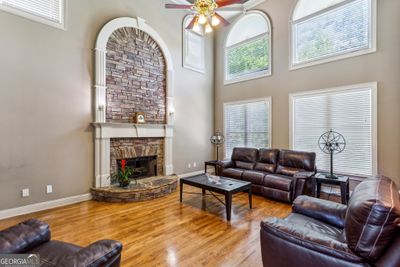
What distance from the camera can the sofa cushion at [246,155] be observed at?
5.29 m

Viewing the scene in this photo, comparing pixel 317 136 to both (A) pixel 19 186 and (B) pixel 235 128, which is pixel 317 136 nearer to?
(B) pixel 235 128

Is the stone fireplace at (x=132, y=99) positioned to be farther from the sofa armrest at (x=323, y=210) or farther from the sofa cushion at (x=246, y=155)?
the sofa armrest at (x=323, y=210)

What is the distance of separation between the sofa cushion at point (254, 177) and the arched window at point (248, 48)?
9.21ft

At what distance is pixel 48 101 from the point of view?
3.80m

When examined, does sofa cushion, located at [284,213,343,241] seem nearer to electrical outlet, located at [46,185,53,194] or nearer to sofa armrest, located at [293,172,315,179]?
sofa armrest, located at [293,172,315,179]

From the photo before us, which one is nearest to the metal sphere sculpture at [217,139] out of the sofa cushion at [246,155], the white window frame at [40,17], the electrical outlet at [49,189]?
the sofa cushion at [246,155]

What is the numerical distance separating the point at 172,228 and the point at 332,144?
3.50m

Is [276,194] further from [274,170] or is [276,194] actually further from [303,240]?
[303,240]

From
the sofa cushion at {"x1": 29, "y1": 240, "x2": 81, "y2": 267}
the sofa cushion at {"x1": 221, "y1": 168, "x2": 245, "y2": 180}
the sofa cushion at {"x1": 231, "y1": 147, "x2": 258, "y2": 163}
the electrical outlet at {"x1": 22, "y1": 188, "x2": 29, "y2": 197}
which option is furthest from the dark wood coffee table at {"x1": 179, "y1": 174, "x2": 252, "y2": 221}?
the electrical outlet at {"x1": 22, "y1": 188, "x2": 29, "y2": 197}

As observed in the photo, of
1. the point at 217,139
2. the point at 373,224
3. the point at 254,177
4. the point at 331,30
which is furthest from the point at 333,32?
the point at 373,224

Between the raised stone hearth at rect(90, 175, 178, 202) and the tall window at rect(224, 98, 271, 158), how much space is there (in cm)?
272

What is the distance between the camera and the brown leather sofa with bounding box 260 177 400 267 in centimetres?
128

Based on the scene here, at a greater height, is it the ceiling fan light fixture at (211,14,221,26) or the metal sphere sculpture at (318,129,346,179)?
the ceiling fan light fixture at (211,14,221,26)

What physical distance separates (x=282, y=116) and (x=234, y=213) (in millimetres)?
3041
